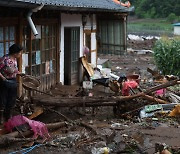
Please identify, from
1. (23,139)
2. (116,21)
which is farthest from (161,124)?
(116,21)

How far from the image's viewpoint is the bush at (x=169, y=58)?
18500mm

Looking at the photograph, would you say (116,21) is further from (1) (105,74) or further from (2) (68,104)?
(2) (68,104)

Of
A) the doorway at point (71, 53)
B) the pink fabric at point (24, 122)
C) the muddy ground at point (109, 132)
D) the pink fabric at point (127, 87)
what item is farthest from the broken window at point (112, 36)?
the pink fabric at point (24, 122)

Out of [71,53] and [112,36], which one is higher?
[112,36]

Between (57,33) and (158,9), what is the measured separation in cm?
5680

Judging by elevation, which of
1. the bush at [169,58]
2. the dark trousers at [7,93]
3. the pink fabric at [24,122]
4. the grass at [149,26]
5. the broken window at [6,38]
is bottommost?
the grass at [149,26]

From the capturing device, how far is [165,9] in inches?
2539

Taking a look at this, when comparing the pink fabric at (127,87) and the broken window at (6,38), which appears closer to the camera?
the broken window at (6,38)

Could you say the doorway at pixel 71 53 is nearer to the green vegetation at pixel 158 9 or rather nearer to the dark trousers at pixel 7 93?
the dark trousers at pixel 7 93

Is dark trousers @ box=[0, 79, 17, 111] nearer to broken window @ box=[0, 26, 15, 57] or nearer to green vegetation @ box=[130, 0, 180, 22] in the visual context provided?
broken window @ box=[0, 26, 15, 57]

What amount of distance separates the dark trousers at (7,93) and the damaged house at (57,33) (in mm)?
1492

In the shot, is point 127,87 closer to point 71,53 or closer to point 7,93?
point 7,93

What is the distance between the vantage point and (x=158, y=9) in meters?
66.4

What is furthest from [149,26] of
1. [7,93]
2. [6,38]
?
[7,93]
